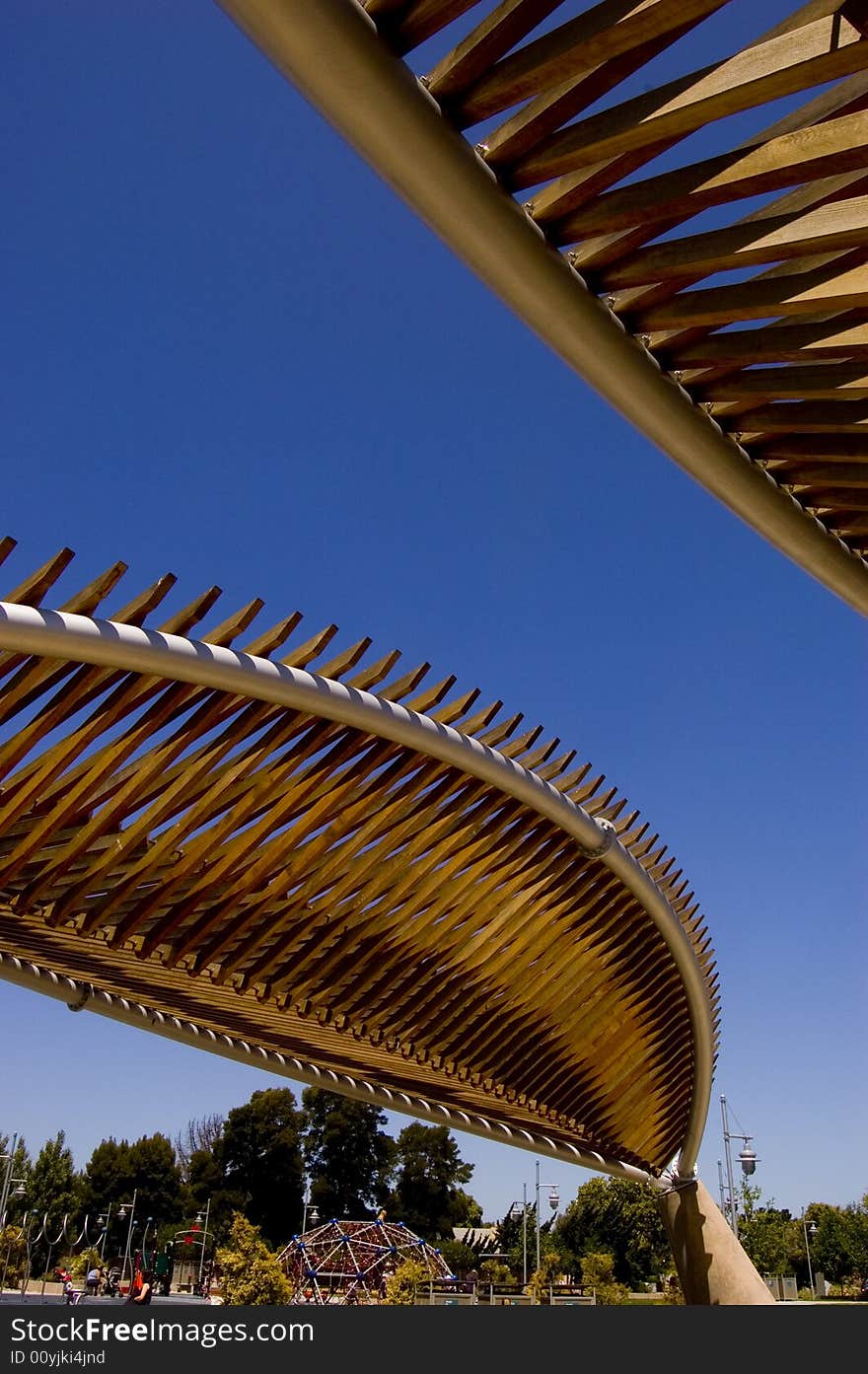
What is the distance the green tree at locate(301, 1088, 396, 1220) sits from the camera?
2062 inches

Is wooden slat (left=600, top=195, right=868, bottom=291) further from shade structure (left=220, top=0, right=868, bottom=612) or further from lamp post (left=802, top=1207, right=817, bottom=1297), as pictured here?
lamp post (left=802, top=1207, right=817, bottom=1297)

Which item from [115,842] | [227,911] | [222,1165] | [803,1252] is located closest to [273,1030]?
[227,911]

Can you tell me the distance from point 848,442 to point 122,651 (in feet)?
10.2

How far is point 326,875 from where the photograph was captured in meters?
A: 6.51

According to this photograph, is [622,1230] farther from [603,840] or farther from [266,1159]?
[603,840]

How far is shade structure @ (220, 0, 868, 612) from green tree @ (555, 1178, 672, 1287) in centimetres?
5442

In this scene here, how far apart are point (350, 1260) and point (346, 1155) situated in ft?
57.2

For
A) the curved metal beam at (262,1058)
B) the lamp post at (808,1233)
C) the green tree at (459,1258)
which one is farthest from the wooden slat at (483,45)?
the lamp post at (808,1233)

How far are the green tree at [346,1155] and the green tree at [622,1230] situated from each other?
10370 millimetres

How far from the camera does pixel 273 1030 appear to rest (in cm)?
786

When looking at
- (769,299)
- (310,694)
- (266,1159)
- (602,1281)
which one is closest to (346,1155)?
(266,1159)

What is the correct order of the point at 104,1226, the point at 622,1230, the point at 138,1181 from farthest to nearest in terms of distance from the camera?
the point at 138,1181, the point at 622,1230, the point at 104,1226

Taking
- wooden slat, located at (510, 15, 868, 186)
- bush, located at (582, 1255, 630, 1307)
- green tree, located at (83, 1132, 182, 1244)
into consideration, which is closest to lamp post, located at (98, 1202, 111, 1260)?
green tree, located at (83, 1132, 182, 1244)

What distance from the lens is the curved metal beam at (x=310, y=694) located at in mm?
4539
